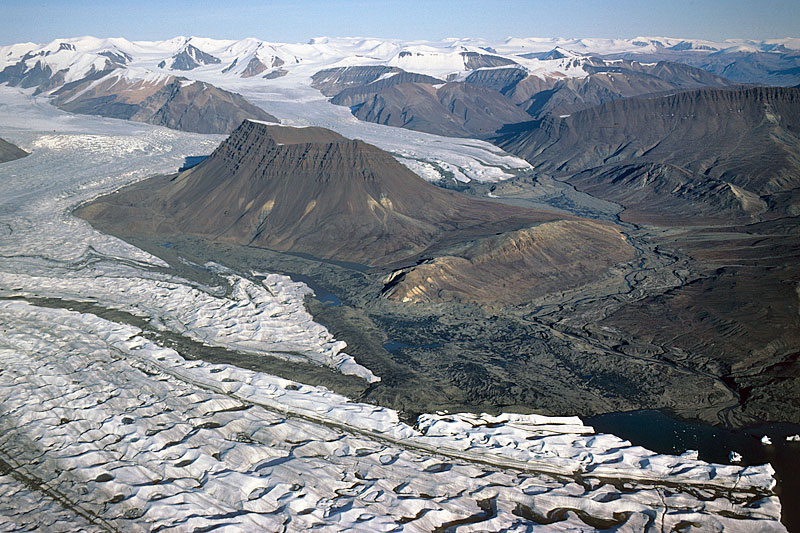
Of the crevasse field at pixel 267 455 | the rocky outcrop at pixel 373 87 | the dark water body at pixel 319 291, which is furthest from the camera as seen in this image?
the rocky outcrop at pixel 373 87

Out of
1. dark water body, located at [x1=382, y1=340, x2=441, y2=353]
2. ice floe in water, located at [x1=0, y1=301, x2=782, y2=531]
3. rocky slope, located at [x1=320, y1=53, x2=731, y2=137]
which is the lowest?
ice floe in water, located at [x1=0, y1=301, x2=782, y2=531]

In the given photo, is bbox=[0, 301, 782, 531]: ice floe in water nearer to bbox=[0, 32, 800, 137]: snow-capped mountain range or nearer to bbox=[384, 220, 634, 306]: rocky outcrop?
bbox=[384, 220, 634, 306]: rocky outcrop

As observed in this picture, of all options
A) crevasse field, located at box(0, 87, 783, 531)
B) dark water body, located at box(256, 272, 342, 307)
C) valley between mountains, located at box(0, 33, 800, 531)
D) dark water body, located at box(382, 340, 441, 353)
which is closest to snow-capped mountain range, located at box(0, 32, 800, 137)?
valley between mountains, located at box(0, 33, 800, 531)

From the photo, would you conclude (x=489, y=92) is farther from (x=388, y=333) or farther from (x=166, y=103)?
(x=388, y=333)

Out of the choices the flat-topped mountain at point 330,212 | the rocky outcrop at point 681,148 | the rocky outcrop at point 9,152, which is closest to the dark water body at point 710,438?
the flat-topped mountain at point 330,212

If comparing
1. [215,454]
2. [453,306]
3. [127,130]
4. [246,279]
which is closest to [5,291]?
[246,279]

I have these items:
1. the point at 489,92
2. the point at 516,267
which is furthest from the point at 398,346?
the point at 489,92

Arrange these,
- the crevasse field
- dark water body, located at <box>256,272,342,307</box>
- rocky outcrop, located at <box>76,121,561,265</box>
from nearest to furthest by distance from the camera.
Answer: the crevasse field, dark water body, located at <box>256,272,342,307</box>, rocky outcrop, located at <box>76,121,561,265</box>

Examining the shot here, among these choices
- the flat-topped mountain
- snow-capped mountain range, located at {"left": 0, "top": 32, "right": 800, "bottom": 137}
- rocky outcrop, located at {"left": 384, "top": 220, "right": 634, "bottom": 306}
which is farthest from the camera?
snow-capped mountain range, located at {"left": 0, "top": 32, "right": 800, "bottom": 137}

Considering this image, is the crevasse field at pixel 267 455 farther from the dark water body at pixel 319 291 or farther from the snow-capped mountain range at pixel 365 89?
the snow-capped mountain range at pixel 365 89
